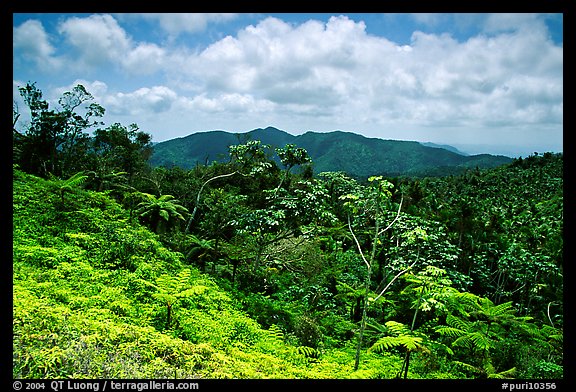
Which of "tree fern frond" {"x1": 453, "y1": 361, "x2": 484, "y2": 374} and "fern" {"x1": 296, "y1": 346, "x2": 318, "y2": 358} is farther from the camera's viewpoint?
"tree fern frond" {"x1": 453, "y1": 361, "x2": 484, "y2": 374}

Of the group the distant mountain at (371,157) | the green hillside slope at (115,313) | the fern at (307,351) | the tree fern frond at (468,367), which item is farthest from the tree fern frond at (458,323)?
the distant mountain at (371,157)

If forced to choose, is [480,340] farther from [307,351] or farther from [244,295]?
[244,295]

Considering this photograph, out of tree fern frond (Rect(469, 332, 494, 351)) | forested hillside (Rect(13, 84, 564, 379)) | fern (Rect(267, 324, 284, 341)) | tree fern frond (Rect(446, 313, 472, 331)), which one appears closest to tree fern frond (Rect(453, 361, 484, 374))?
forested hillside (Rect(13, 84, 564, 379))

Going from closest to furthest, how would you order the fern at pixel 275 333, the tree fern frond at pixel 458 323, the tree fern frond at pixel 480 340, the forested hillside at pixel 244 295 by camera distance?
1. the forested hillside at pixel 244 295
2. the fern at pixel 275 333
3. the tree fern frond at pixel 480 340
4. the tree fern frond at pixel 458 323

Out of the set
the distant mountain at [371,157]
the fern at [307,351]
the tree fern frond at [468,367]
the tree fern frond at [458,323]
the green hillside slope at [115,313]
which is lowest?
the tree fern frond at [468,367]

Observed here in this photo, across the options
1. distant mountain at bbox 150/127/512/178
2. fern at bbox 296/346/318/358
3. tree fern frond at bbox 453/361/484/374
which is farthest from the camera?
distant mountain at bbox 150/127/512/178

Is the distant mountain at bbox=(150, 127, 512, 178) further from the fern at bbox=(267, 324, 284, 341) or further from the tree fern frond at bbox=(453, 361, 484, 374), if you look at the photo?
the fern at bbox=(267, 324, 284, 341)

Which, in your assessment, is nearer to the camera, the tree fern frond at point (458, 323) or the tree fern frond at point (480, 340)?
the tree fern frond at point (480, 340)

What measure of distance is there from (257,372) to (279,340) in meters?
1.82

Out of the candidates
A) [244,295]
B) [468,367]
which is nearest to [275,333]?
[244,295]

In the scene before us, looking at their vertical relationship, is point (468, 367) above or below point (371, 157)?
below

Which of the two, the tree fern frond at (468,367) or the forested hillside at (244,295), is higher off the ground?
the forested hillside at (244,295)

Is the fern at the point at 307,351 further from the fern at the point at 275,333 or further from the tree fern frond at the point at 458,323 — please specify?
the tree fern frond at the point at 458,323
